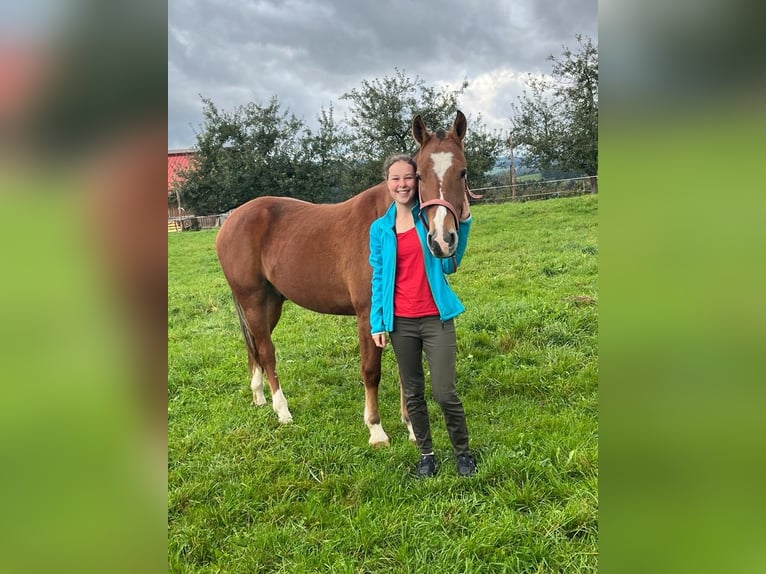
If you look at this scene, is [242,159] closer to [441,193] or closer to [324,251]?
[324,251]

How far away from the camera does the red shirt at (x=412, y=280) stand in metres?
2.91

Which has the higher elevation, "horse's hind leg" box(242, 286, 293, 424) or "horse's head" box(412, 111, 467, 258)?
"horse's head" box(412, 111, 467, 258)

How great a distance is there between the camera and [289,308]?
25.4 feet

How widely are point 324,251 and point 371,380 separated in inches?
47.5

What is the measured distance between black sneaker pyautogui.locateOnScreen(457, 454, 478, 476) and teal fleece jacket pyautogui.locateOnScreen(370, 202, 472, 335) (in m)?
0.96

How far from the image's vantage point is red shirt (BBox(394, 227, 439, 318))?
9.56ft

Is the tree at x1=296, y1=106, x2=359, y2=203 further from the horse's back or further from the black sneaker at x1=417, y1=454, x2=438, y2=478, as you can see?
the black sneaker at x1=417, y1=454, x2=438, y2=478

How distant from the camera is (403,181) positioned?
287 centimetres

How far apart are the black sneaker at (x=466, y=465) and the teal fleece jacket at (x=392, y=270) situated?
955mm

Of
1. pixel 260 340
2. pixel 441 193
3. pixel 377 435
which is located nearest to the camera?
pixel 441 193
